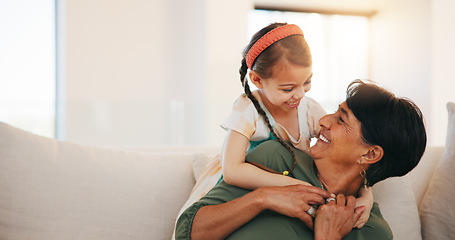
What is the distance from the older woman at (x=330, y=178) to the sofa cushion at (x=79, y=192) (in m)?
0.39


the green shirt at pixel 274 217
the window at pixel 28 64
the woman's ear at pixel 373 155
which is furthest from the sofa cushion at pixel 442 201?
the window at pixel 28 64

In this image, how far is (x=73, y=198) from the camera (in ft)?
5.56

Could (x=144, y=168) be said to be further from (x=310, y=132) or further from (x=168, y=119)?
(x=168, y=119)

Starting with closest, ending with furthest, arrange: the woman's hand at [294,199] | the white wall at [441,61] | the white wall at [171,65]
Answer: the woman's hand at [294,199], the white wall at [441,61], the white wall at [171,65]

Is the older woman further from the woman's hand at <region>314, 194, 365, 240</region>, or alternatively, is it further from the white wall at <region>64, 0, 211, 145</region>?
the white wall at <region>64, 0, 211, 145</region>

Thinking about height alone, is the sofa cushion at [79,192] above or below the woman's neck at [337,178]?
below

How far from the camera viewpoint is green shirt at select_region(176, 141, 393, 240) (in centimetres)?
131

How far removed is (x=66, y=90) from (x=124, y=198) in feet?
10.0

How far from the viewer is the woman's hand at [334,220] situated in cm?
130

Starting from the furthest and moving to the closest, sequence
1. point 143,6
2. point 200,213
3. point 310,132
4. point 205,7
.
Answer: point 143,6, point 205,7, point 310,132, point 200,213

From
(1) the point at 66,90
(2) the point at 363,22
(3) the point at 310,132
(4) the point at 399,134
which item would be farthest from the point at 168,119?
(4) the point at 399,134

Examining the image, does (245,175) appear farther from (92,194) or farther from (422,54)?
(422,54)

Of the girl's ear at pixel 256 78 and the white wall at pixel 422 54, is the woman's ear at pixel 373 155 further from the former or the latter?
the white wall at pixel 422 54

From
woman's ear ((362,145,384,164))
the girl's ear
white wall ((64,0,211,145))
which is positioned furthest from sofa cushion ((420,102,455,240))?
white wall ((64,0,211,145))
